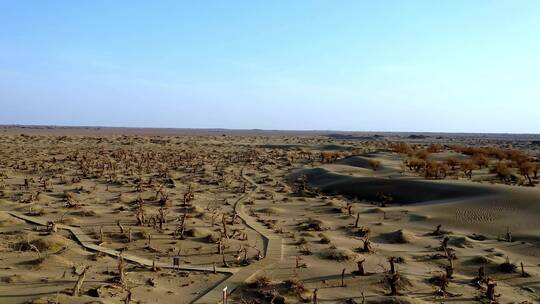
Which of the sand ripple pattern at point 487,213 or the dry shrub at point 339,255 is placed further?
the sand ripple pattern at point 487,213

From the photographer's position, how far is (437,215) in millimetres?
10992

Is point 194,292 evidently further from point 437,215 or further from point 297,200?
point 297,200

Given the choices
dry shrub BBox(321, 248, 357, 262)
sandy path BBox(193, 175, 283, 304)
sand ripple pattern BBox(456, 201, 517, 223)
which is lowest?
sandy path BBox(193, 175, 283, 304)

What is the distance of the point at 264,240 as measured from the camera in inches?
335

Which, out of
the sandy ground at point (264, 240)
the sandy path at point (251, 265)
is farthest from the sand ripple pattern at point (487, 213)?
the sandy path at point (251, 265)

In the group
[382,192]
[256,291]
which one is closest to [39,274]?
[256,291]

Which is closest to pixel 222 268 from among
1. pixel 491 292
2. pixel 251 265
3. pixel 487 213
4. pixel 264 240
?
pixel 251 265

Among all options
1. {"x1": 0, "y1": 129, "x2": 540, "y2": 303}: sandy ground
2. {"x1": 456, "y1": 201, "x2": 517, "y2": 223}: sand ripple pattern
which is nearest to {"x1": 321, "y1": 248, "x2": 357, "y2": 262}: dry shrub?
{"x1": 0, "y1": 129, "x2": 540, "y2": 303}: sandy ground

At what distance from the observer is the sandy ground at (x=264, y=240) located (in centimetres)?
589

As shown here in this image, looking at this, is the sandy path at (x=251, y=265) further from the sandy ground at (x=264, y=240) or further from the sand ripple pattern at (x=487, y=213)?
the sand ripple pattern at (x=487, y=213)

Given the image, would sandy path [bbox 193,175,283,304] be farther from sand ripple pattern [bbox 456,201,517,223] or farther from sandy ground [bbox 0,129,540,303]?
sand ripple pattern [bbox 456,201,517,223]

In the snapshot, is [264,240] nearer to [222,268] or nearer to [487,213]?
[222,268]

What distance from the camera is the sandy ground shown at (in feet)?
19.3

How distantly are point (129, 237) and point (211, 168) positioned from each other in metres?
12.2
